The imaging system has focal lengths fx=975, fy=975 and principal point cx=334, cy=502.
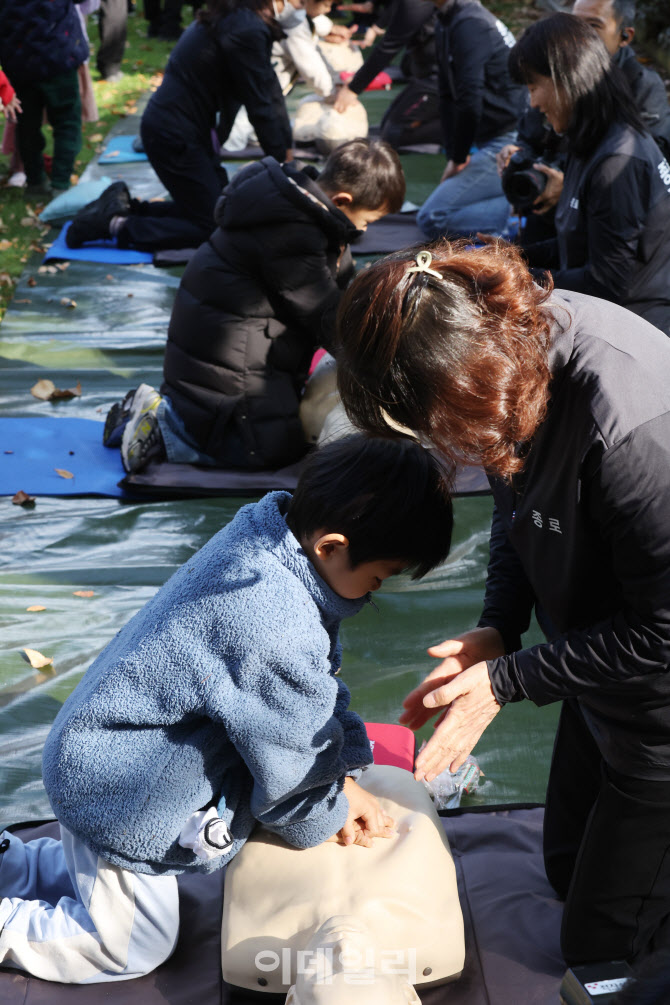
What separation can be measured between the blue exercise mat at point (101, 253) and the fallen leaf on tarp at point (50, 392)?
5.18 ft

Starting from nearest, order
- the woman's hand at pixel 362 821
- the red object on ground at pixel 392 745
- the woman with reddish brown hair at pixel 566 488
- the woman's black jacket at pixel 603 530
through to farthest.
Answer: the woman with reddish brown hair at pixel 566 488, the woman's black jacket at pixel 603 530, the woman's hand at pixel 362 821, the red object on ground at pixel 392 745

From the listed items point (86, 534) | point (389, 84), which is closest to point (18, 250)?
point (86, 534)

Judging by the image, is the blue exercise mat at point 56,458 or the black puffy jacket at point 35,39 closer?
the blue exercise mat at point 56,458

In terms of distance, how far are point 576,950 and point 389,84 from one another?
9.16 meters

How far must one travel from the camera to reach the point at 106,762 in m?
1.70

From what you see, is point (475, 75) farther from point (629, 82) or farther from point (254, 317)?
point (254, 317)

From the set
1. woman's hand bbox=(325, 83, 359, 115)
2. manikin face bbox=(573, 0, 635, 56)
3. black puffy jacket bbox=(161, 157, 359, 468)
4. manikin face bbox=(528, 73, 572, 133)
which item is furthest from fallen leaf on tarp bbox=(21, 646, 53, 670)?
woman's hand bbox=(325, 83, 359, 115)

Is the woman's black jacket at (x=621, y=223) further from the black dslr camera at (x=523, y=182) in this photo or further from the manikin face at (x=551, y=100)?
the black dslr camera at (x=523, y=182)

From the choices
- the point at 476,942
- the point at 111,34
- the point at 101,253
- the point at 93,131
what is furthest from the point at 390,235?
the point at 111,34

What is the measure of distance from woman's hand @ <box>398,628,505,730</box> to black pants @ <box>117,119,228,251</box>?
455cm

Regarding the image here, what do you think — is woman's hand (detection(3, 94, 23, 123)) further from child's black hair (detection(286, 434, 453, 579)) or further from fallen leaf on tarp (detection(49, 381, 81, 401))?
child's black hair (detection(286, 434, 453, 579))

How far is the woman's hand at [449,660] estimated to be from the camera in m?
1.78

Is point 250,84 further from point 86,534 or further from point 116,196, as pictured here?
point 86,534

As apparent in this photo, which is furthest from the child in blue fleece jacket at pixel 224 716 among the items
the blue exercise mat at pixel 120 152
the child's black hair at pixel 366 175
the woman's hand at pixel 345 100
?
the blue exercise mat at pixel 120 152
